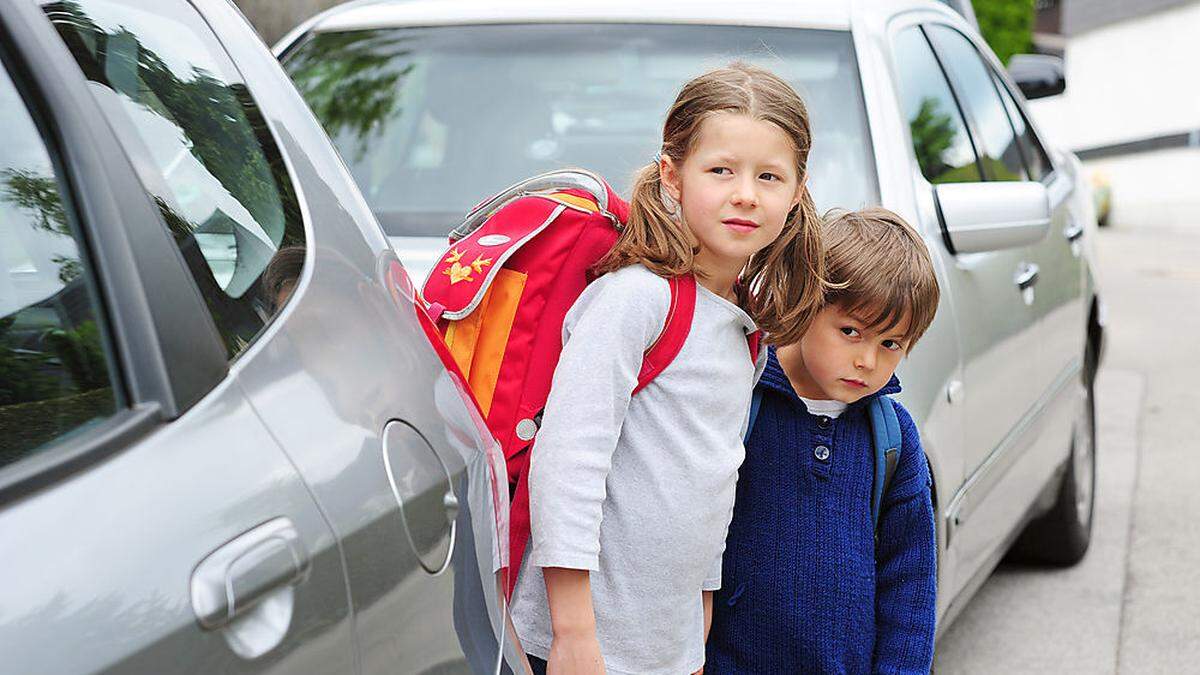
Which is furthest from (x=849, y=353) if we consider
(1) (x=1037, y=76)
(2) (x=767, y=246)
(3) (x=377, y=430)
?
(1) (x=1037, y=76)

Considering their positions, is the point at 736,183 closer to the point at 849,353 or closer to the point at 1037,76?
the point at 849,353

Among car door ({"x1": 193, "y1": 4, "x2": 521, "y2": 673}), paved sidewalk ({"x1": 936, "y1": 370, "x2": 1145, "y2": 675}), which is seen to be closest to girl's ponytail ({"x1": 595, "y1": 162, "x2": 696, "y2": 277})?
car door ({"x1": 193, "y1": 4, "x2": 521, "y2": 673})

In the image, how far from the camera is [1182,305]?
11969 mm

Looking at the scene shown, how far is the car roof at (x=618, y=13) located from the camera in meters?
3.49

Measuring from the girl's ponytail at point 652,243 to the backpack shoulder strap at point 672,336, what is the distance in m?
0.03

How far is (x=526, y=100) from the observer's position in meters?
3.56

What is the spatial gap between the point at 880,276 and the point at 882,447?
273 millimetres

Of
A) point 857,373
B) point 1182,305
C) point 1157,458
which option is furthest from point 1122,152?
point 857,373

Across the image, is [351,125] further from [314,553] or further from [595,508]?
[314,553]

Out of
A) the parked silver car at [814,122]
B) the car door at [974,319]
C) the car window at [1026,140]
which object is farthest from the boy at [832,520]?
the car window at [1026,140]

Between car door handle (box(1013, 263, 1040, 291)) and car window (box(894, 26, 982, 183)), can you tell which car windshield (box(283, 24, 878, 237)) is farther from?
car door handle (box(1013, 263, 1040, 291))

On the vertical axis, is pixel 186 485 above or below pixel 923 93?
above

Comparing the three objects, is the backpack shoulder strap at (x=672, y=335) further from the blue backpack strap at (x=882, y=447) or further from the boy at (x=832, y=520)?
the blue backpack strap at (x=882, y=447)

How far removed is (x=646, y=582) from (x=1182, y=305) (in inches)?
431
